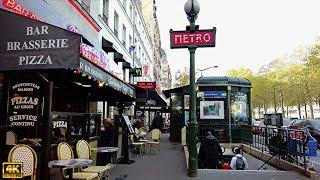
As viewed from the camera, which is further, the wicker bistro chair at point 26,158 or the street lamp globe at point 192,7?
the street lamp globe at point 192,7

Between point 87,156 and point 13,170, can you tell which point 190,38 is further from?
point 13,170

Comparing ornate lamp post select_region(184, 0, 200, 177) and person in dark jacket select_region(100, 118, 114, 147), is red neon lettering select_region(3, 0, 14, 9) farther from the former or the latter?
person in dark jacket select_region(100, 118, 114, 147)

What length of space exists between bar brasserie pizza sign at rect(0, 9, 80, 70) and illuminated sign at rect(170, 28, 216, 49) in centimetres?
428

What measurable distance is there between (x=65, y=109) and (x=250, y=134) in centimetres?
990

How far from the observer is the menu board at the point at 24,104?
723 cm

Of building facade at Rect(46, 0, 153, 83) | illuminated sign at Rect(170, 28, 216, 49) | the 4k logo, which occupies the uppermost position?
building facade at Rect(46, 0, 153, 83)

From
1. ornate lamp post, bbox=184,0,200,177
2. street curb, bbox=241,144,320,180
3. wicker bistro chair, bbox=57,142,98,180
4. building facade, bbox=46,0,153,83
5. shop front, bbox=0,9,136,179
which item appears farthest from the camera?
building facade, bbox=46,0,153,83

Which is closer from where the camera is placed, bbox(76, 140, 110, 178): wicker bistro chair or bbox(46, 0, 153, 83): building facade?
bbox(76, 140, 110, 178): wicker bistro chair

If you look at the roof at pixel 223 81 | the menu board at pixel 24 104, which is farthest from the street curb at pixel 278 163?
the menu board at pixel 24 104

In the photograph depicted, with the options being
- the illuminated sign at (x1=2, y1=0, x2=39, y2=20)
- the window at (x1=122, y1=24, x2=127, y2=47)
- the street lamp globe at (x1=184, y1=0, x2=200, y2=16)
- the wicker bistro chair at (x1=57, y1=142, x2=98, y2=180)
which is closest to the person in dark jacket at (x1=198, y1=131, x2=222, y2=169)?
the street lamp globe at (x1=184, y1=0, x2=200, y2=16)

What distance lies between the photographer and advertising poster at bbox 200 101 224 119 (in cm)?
1828

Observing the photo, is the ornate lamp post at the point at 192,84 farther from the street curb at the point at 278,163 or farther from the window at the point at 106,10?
the window at the point at 106,10

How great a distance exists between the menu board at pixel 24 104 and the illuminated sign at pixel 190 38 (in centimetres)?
402

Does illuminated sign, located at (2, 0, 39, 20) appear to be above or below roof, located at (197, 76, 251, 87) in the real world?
above
